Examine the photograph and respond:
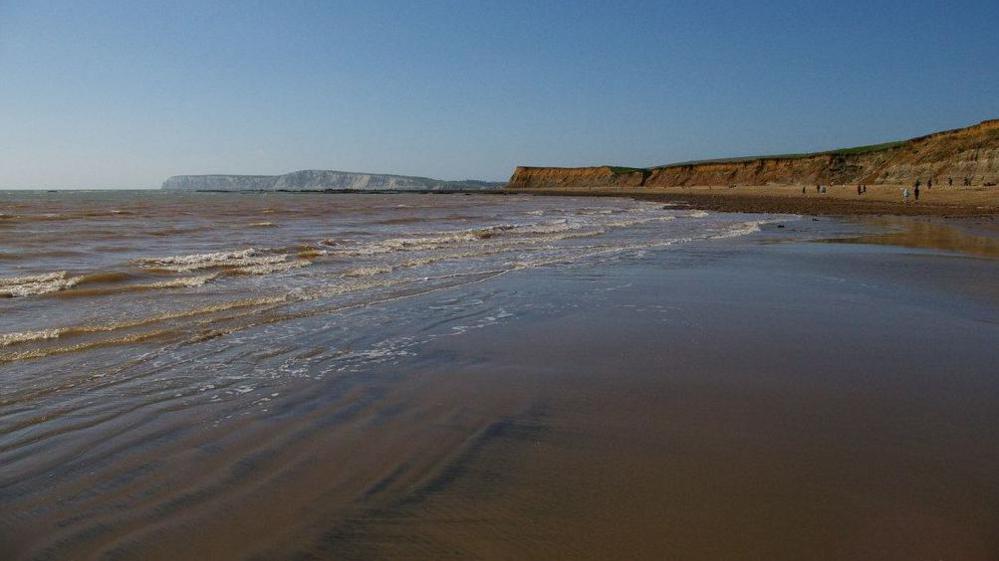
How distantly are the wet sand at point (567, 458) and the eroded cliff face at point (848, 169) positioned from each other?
181 ft

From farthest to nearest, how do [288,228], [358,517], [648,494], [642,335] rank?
[288,228] → [642,335] → [648,494] → [358,517]

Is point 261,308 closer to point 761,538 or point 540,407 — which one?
point 540,407

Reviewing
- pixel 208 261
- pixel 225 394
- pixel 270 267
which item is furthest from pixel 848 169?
pixel 225 394

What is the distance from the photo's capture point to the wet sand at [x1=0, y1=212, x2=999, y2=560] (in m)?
2.67

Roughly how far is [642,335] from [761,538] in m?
3.88

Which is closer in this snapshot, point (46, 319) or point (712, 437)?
point (712, 437)

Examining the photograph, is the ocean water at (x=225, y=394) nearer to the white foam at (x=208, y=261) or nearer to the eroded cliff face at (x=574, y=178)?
the white foam at (x=208, y=261)

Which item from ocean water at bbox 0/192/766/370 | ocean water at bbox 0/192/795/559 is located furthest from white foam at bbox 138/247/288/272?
ocean water at bbox 0/192/795/559

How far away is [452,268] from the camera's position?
12164mm

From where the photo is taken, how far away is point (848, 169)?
76250 mm

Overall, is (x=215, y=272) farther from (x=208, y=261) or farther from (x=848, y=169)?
(x=848, y=169)

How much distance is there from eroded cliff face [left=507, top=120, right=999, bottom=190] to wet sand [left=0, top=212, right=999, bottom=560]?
5507cm

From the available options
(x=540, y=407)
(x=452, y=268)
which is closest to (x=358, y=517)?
(x=540, y=407)

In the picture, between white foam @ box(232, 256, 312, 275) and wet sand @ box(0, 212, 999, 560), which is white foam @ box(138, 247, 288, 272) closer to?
white foam @ box(232, 256, 312, 275)
